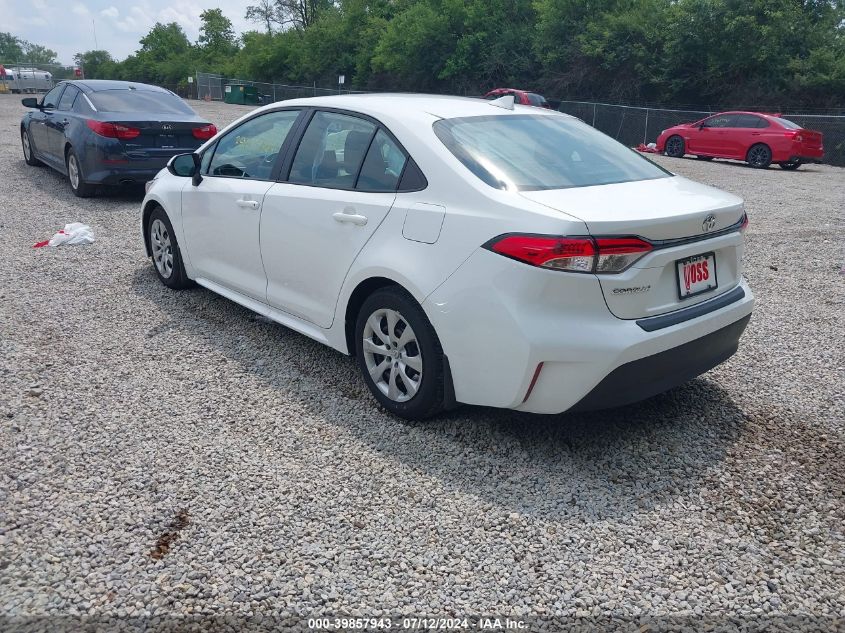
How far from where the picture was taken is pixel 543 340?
3.02 m

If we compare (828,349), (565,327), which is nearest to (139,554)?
(565,327)

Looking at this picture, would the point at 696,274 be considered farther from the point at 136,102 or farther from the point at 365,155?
the point at 136,102

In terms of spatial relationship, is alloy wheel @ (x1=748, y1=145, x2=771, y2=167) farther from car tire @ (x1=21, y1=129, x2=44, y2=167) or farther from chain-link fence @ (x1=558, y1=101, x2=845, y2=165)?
car tire @ (x1=21, y1=129, x2=44, y2=167)

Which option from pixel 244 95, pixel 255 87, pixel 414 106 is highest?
pixel 255 87

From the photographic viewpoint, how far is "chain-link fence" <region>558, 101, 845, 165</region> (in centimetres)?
2091

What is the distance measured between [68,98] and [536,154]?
30.1 ft

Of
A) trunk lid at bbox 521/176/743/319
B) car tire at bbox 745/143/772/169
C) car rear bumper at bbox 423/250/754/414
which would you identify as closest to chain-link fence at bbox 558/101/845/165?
car tire at bbox 745/143/772/169

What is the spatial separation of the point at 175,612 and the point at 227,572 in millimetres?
239

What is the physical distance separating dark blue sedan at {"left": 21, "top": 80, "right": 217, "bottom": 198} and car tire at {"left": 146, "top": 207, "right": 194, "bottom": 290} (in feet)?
12.0

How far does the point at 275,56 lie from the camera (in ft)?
185

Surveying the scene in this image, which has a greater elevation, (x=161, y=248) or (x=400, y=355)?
(x=161, y=248)

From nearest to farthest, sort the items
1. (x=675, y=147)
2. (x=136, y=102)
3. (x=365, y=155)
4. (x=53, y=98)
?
1. (x=365, y=155)
2. (x=136, y=102)
3. (x=53, y=98)
4. (x=675, y=147)

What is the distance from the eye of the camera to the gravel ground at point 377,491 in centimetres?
254

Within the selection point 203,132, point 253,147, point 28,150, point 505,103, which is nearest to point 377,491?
point 505,103
